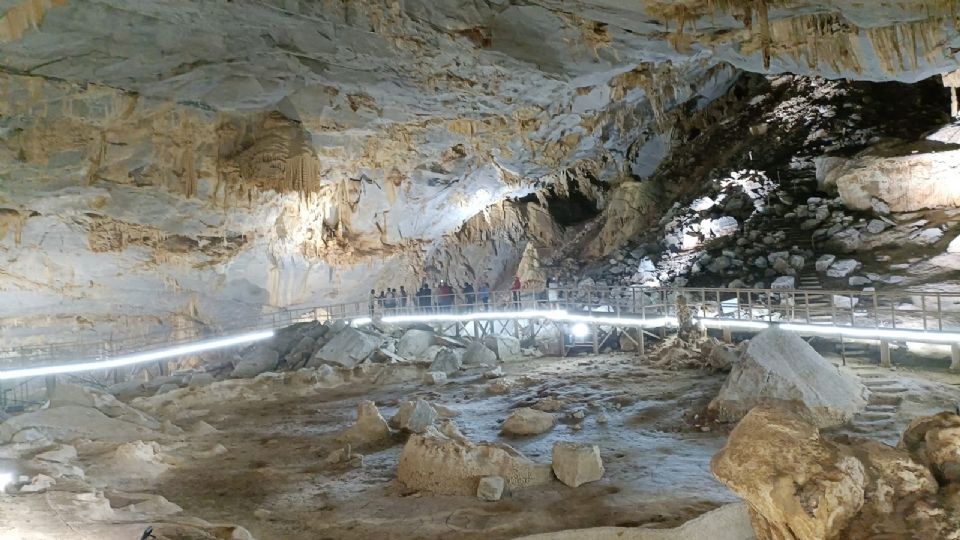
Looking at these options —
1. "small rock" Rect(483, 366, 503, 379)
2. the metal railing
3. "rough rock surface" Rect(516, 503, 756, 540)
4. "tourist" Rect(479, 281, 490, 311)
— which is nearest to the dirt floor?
"rough rock surface" Rect(516, 503, 756, 540)

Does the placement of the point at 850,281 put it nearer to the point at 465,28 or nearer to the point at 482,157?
the point at 482,157

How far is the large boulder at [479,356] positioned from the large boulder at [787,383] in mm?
8444

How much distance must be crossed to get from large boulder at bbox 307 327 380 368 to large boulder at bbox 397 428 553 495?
377 inches

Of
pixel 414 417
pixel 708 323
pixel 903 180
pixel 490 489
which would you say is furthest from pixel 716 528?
pixel 903 180

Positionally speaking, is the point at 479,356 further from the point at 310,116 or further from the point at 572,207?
the point at 572,207

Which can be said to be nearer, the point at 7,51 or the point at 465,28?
the point at 7,51

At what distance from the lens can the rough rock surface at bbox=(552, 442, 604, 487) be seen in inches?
287

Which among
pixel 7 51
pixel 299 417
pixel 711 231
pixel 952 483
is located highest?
pixel 7 51

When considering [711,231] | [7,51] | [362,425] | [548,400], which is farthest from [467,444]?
[711,231]

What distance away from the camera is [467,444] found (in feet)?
26.0

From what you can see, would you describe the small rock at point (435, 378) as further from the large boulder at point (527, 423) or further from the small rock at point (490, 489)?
the small rock at point (490, 489)

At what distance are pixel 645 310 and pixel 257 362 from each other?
11.5 meters

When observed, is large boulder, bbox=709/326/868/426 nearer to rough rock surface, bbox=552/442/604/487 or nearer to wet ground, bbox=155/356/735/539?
wet ground, bbox=155/356/735/539

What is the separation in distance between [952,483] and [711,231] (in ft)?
70.7
